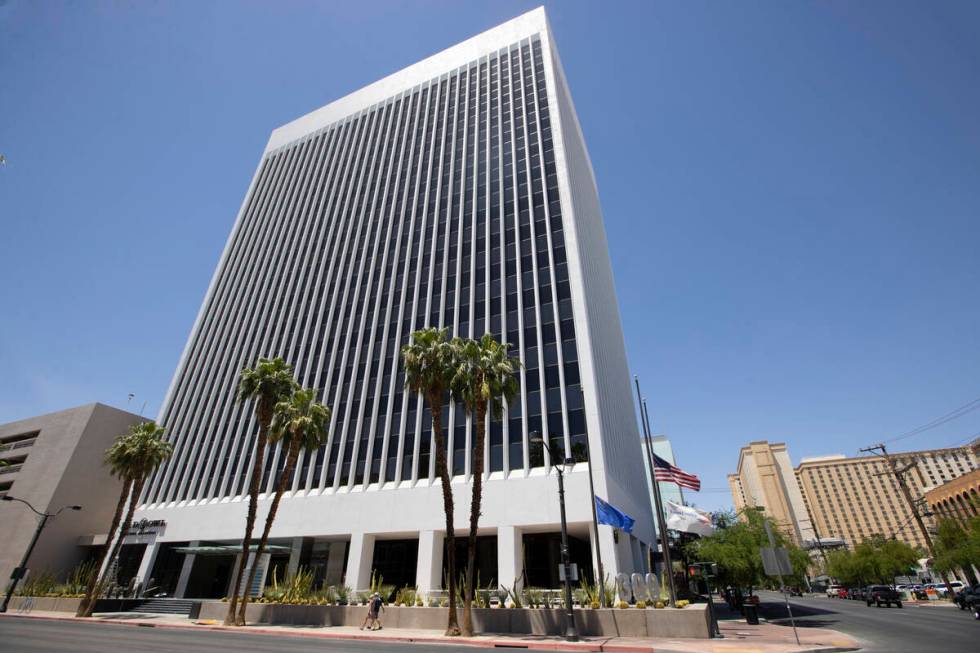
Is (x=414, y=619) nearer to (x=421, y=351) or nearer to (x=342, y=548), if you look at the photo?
(x=421, y=351)

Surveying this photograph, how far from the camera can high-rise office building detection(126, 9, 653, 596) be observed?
31.9m

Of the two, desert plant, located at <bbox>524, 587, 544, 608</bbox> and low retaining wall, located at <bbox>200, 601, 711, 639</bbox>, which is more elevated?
desert plant, located at <bbox>524, 587, 544, 608</bbox>

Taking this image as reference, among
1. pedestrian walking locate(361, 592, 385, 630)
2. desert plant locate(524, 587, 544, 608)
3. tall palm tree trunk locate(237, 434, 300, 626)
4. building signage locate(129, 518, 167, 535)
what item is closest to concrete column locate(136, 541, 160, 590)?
building signage locate(129, 518, 167, 535)

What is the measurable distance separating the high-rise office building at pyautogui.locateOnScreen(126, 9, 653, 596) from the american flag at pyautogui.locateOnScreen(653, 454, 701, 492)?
11.0 feet

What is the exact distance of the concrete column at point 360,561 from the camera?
109 feet

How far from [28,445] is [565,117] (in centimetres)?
7628

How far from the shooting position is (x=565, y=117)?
163 feet

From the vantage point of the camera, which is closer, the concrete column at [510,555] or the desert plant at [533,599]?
the desert plant at [533,599]

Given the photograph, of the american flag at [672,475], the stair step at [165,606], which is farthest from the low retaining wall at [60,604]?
the american flag at [672,475]

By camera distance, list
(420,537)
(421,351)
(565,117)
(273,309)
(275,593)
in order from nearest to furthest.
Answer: (421,351), (275,593), (420,537), (565,117), (273,309)

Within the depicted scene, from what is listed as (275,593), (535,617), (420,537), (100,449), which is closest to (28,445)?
(100,449)

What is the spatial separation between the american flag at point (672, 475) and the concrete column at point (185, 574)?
4182 centimetres

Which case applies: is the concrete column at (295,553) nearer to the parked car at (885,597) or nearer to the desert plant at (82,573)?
the desert plant at (82,573)

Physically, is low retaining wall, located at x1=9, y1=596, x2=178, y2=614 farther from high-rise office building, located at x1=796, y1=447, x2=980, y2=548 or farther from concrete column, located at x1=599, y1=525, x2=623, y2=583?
high-rise office building, located at x1=796, y1=447, x2=980, y2=548
